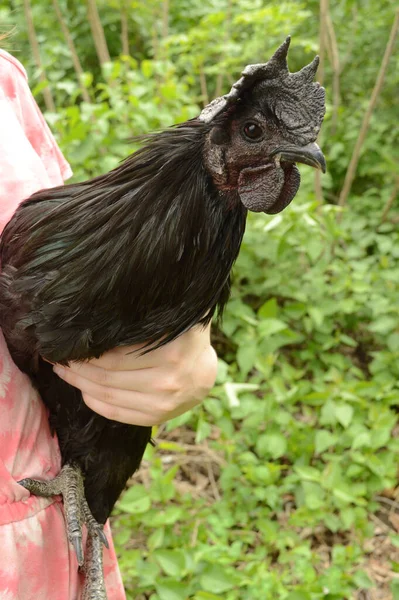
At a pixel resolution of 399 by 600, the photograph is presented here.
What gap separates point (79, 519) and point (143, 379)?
0.37 meters

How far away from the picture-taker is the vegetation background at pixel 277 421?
2.11 m

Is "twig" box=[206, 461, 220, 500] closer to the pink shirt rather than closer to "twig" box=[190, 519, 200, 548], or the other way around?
"twig" box=[190, 519, 200, 548]

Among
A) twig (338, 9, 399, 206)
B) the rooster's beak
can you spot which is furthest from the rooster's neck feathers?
twig (338, 9, 399, 206)

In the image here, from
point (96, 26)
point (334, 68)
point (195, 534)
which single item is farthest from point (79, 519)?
point (334, 68)

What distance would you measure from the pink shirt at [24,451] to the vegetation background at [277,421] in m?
0.78

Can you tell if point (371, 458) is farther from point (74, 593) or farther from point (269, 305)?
point (74, 593)

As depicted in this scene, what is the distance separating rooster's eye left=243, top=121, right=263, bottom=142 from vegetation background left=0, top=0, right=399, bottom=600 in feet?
4.18

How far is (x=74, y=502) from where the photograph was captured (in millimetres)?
1204

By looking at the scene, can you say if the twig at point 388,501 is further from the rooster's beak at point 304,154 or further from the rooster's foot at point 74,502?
the rooster's beak at point 304,154

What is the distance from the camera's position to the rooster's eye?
0.91 meters

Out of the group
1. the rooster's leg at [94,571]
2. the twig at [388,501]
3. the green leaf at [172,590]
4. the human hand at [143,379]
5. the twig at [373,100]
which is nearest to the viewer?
the human hand at [143,379]

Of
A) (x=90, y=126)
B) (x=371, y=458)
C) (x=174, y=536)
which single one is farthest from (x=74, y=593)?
(x=90, y=126)

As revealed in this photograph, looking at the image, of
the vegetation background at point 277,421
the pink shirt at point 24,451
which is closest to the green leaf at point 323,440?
the vegetation background at point 277,421

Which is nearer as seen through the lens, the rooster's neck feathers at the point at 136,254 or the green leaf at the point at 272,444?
the rooster's neck feathers at the point at 136,254
